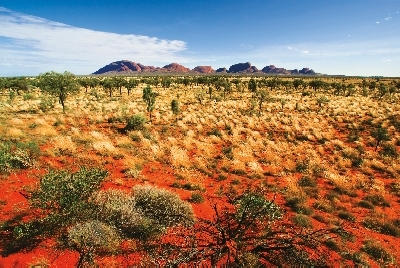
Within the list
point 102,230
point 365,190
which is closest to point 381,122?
point 365,190

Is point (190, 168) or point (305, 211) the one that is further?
point (190, 168)

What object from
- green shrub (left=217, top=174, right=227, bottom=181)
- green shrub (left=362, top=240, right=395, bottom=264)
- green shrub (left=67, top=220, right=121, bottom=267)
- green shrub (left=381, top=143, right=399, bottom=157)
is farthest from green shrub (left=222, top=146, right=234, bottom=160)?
green shrub (left=381, top=143, right=399, bottom=157)

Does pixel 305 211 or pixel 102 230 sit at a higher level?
pixel 102 230

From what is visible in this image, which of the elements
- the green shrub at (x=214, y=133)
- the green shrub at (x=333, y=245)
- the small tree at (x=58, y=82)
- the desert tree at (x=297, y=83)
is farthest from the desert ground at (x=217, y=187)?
the desert tree at (x=297, y=83)

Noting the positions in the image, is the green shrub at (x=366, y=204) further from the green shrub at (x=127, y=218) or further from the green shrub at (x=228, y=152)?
the green shrub at (x=127, y=218)

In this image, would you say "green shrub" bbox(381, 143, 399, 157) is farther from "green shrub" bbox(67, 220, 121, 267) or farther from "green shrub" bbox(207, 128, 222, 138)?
"green shrub" bbox(67, 220, 121, 267)

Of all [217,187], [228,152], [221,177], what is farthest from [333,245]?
[228,152]

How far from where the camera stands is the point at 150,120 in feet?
98.8

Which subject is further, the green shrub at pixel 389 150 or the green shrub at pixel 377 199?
the green shrub at pixel 389 150

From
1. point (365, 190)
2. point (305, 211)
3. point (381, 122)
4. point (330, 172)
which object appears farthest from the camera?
point (381, 122)

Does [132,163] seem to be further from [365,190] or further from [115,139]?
[365,190]

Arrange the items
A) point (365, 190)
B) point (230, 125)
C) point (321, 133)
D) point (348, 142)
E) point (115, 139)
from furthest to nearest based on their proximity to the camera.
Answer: point (230, 125) < point (321, 133) < point (348, 142) < point (115, 139) < point (365, 190)

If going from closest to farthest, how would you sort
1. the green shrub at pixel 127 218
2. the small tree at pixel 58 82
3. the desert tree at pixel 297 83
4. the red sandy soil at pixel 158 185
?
1. the red sandy soil at pixel 158 185
2. the green shrub at pixel 127 218
3. the small tree at pixel 58 82
4. the desert tree at pixel 297 83

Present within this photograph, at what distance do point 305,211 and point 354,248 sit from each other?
8.50 ft
